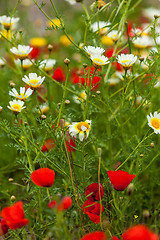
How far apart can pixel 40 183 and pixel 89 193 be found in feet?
0.61

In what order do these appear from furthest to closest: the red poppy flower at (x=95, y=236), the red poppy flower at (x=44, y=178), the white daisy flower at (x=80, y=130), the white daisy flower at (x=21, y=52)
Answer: the white daisy flower at (x=21, y=52) → the white daisy flower at (x=80, y=130) → the red poppy flower at (x=44, y=178) → the red poppy flower at (x=95, y=236)

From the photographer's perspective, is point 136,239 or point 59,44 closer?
point 136,239

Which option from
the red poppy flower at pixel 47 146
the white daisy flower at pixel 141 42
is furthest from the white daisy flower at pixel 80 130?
the white daisy flower at pixel 141 42

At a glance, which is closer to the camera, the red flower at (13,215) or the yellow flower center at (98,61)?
the red flower at (13,215)

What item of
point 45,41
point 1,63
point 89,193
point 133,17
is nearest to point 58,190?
point 89,193

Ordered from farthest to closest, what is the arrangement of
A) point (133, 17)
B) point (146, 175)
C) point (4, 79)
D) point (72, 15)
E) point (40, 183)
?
point (72, 15)
point (133, 17)
point (4, 79)
point (146, 175)
point (40, 183)

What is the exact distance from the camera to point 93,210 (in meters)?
A: 0.79

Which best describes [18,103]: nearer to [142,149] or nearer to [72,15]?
[142,149]

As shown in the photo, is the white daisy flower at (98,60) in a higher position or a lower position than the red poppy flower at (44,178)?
higher

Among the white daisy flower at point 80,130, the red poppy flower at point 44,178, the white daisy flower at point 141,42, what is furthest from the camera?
the white daisy flower at point 141,42

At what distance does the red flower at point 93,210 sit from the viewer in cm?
77

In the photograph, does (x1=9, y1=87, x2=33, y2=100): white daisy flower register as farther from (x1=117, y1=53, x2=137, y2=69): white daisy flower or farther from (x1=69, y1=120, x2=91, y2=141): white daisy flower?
(x1=117, y1=53, x2=137, y2=69): white daisy flower

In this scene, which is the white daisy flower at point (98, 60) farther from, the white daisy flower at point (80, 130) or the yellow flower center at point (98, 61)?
the white daisy flower at point (80, 130)

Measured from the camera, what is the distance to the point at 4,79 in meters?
1.75
